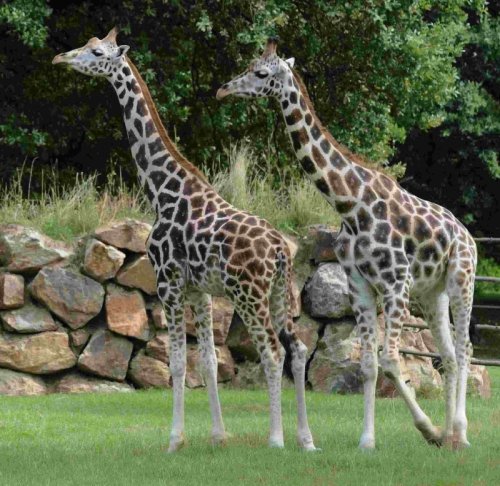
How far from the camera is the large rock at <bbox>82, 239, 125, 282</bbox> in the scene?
14.4m

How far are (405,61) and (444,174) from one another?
12984 mm

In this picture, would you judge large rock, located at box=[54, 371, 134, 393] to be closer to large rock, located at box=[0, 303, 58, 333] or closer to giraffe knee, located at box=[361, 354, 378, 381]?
large rock, located at box=[0, 303, 58, 333]

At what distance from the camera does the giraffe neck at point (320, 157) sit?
9.66m

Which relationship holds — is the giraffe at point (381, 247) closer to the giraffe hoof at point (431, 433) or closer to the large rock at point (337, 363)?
the giraffe hoof at point (431, 433)

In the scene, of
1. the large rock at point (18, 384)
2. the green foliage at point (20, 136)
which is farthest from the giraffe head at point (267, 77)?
the green foliage at point (20, 136)

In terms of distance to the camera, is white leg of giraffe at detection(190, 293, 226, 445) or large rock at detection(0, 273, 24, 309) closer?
white leg of giraffe at detection(190, 293, 226, 445)

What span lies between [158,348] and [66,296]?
1.21 m

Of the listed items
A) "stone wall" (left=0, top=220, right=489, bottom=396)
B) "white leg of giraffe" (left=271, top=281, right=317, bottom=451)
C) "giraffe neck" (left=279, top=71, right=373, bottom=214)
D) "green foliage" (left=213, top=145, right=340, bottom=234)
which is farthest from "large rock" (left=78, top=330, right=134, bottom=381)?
"giraffe neck" (left=279, top=71, right=373, bottom=214)

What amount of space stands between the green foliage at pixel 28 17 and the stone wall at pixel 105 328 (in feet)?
10.7

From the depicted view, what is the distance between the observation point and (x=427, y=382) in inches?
572

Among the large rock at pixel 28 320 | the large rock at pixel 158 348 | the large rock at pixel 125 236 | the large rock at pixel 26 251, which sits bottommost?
the large rock at pixel 158 348

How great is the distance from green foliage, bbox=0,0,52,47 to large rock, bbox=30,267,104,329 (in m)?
3.83

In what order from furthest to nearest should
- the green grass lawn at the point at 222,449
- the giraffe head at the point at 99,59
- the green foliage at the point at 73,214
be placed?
the green foliage at the point at 73,214 → the giraffe head at the point at 99,59 → the green grass lawn at the point at 222,449

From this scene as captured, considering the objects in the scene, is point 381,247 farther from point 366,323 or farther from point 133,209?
point 133,209
